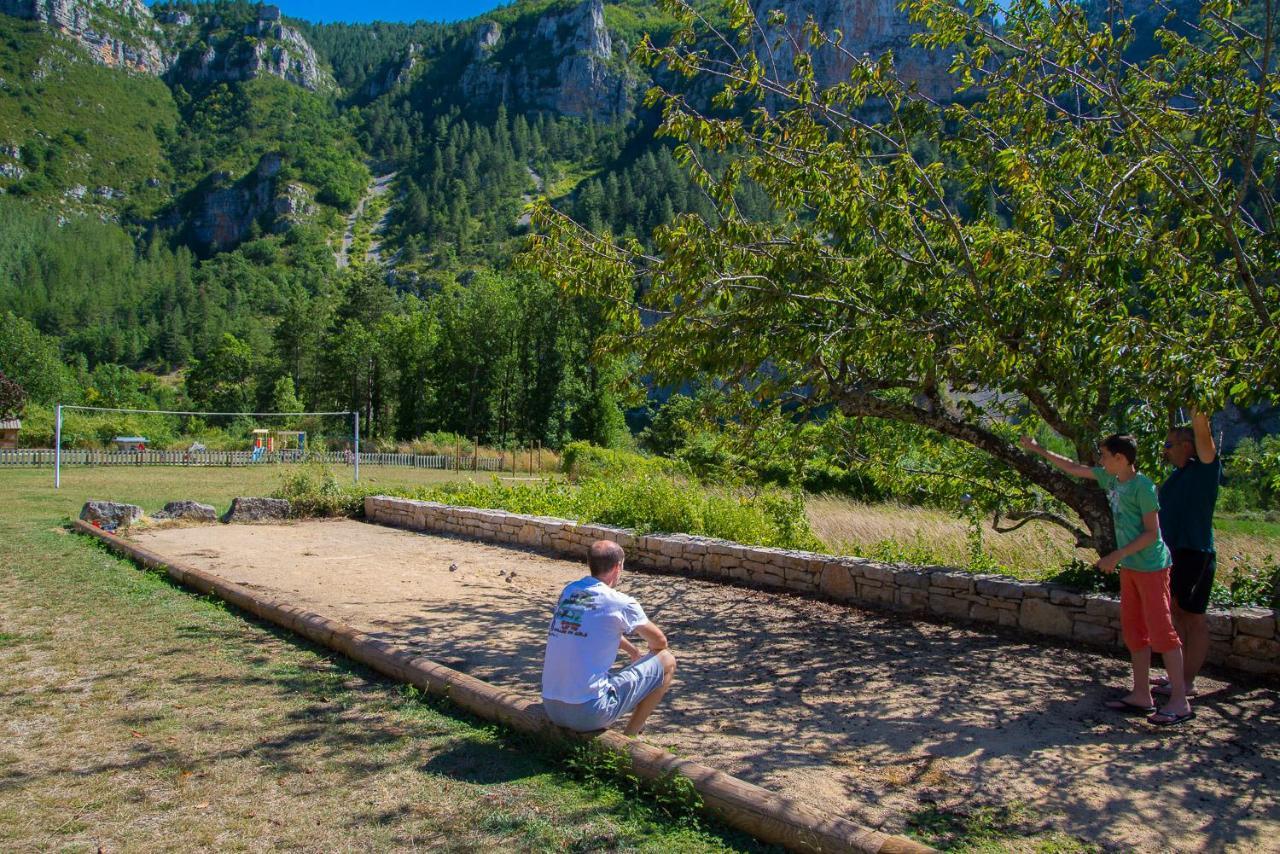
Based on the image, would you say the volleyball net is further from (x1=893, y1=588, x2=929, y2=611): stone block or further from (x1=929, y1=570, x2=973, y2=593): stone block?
(x1=929, y1=570, x2=973, y2=593): stone block

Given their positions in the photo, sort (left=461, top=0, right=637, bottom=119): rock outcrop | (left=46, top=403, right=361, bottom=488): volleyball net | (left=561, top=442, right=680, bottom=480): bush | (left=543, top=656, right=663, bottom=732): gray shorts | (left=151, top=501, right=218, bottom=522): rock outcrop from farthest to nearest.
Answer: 1. (left=461, top=0, right=637, bottom=119): rock outcrop
2. (left=46, top=403, right=361, bottom=488): volleyball net
3. (left=561, top=442, right=680, bottom=480): bush
4. (left=151, top=501, right=218, bottom=522): rock outcrop
5. (left=543, top=656, right=663, bottom=732): gray shorts

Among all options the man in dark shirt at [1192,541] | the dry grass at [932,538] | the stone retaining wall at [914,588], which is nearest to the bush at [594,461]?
the dry grass at [932,538]

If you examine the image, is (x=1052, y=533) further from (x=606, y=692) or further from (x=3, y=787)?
(x=3, y=787)

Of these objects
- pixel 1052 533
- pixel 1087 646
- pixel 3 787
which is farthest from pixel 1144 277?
pixel 3 787

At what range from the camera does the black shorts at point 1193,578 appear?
4.80 meters

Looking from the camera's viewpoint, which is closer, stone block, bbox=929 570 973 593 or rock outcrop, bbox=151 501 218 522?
stone block, bbox=929 570 973 593

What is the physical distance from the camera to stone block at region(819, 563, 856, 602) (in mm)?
7691

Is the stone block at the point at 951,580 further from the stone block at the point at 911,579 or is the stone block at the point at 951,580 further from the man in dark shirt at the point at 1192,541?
the man in dark shirt at the point at 1192,541

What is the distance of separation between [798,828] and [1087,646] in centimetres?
409

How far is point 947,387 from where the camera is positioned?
7203mm

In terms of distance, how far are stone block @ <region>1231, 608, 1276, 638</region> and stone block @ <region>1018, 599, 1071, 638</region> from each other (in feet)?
3.58

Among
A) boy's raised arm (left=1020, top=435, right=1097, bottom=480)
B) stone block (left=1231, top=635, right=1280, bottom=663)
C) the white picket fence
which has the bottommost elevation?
→ the white picket fence

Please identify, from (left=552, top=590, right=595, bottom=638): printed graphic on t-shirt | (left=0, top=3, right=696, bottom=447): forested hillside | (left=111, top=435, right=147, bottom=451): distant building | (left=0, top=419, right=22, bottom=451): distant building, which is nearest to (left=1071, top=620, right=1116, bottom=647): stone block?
(left=552, top=590, right=595, bottom=638): printed graphic on t-shirt

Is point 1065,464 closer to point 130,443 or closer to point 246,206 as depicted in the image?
point 130,443
